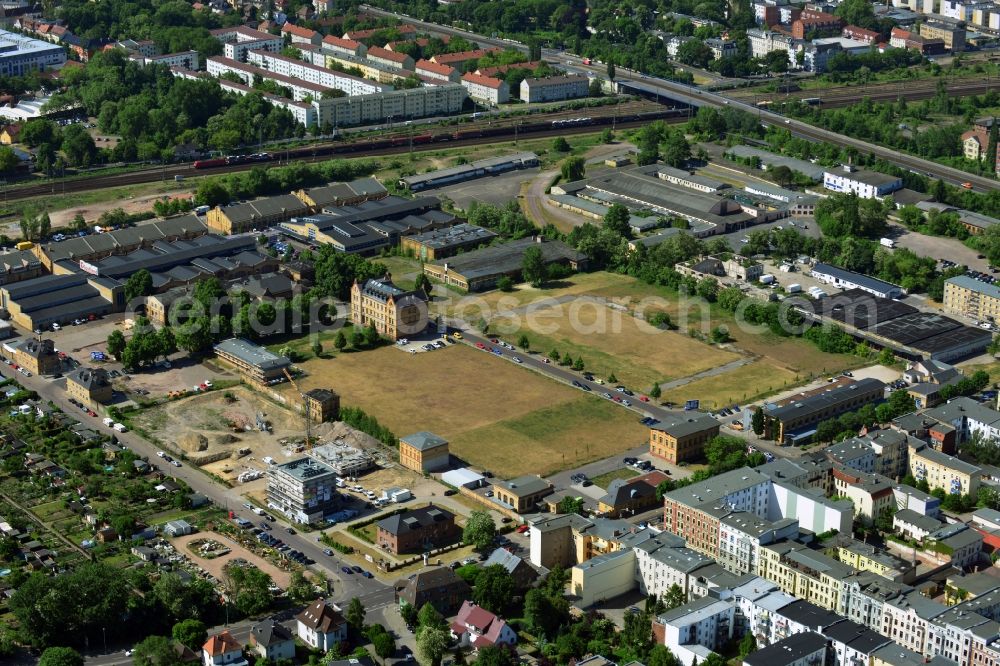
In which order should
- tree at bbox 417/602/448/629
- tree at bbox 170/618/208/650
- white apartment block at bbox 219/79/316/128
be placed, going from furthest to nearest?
white apartment block at bbox 219/79/316/128 < tree at bbox 417/602/448/629 < tree at bbox 170/618/208/650

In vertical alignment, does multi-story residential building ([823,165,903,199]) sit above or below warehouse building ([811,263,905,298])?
above

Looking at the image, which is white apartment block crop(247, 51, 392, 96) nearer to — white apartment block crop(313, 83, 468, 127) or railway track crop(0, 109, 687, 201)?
white apartment block crop(313, 83, 468, 127)

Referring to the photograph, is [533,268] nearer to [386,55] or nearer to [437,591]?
[437,591]

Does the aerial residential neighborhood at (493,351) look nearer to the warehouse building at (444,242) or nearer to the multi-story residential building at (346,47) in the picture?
the warehouse building at (444,242)

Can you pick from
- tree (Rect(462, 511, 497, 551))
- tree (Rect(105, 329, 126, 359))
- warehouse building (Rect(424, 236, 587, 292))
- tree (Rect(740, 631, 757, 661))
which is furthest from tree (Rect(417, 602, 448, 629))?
warehouse building (Rect(424, 236, 587, 292))

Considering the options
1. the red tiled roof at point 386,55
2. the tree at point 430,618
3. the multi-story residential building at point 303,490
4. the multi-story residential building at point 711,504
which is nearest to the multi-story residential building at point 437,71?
the red tiled roof at point 386,55

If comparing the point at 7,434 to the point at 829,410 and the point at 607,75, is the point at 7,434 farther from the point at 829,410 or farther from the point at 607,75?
the point at 607,75

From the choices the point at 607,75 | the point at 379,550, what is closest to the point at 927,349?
the point at 379,550
